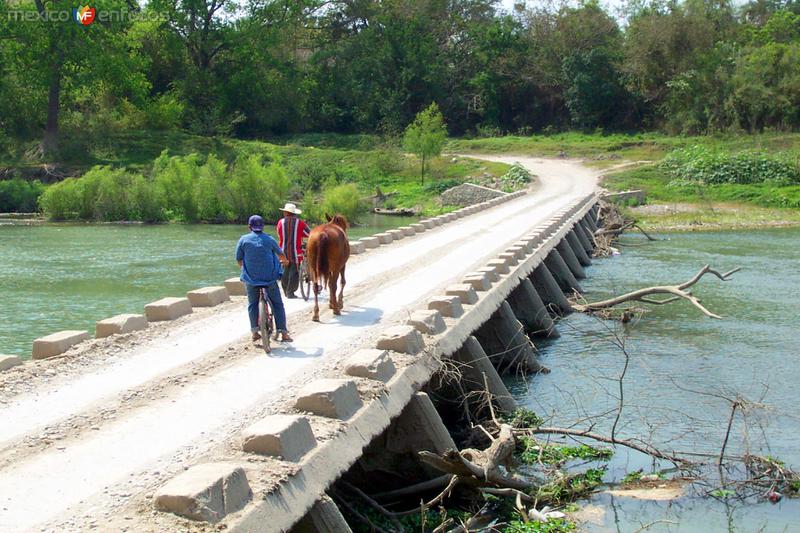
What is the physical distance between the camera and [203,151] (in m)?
58.9

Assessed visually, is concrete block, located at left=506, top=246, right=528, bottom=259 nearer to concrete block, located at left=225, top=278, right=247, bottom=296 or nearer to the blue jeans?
concrete block, located at left=225, top=278, right=247, bottom=296

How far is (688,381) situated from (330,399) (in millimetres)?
8584

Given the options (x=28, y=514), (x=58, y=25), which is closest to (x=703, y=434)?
(x=28, y=514)

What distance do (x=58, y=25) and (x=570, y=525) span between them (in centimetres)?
5091

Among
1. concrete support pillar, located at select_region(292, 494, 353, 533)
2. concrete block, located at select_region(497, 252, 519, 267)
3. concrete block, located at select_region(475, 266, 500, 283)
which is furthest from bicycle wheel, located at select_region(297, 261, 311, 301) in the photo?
concrete support pillar, located at select_region(292, 494, 353, 533)

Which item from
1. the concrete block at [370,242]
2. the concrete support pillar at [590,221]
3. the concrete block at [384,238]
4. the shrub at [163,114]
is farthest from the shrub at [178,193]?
the concrete block at [370,242]

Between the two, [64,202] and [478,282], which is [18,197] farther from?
[478,282]

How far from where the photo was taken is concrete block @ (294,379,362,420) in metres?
8.19

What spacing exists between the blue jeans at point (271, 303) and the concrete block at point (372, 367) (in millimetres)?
2051

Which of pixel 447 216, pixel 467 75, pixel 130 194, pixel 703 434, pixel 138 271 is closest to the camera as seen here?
pixel 703 434

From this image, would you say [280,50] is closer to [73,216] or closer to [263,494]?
[73,216]

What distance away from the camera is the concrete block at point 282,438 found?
7.15 m

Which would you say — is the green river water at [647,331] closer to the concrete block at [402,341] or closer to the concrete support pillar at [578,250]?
the concrete support pillar at [578,250]

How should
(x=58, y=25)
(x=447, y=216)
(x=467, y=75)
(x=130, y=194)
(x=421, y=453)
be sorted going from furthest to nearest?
(x=467, y=75)
(x=58, y=25)
(x=130, y=194)
(x=447, y=216)
(x=421, y=453)
